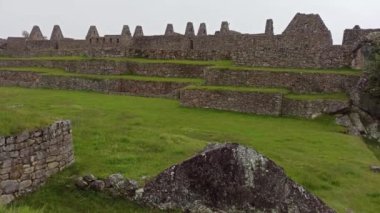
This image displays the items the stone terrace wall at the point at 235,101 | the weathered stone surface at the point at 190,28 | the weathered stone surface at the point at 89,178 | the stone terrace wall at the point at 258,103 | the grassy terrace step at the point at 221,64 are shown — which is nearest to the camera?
the weathered stone surface at the point at 89,178

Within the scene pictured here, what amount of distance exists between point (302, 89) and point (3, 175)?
17370 mm

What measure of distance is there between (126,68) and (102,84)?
9.35ft

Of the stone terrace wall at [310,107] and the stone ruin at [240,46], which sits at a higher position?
the stone ruin at [240,46]

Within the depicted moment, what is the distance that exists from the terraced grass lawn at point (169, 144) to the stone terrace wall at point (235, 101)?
606mm

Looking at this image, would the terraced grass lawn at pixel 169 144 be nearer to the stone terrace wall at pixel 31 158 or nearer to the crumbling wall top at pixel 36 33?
the stone terrace wall at pixel 31 158

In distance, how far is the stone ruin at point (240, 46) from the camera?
2656cm

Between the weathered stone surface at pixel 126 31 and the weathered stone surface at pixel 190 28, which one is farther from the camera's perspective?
the weathered stone surface at pixel 190 28

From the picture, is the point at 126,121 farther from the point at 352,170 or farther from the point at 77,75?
the point at 77,75

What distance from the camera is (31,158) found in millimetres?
10305

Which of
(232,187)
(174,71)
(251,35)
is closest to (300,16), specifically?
(251,35)

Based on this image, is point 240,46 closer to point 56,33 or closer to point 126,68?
point 126,68

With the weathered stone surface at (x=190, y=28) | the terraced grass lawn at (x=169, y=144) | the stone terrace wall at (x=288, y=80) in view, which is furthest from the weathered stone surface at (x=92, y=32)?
the stone terrace wall at (x=288, y=80)

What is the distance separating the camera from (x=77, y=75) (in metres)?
32.2

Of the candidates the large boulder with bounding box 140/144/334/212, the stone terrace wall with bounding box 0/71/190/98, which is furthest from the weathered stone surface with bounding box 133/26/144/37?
the large boulder with bounding box 140/144/334/212
